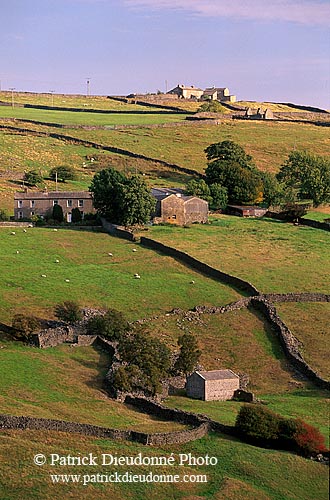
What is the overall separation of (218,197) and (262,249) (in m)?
21.4

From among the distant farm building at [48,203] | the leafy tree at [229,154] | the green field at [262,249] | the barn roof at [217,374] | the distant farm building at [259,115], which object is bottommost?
the barn roof at [217,374]

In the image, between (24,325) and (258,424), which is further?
(24,325)

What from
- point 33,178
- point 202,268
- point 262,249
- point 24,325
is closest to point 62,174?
point 33,178

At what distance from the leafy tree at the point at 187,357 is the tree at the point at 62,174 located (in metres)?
64.1

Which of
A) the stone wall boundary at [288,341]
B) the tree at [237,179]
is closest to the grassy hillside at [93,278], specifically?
the stone wall boundary at [288,341]

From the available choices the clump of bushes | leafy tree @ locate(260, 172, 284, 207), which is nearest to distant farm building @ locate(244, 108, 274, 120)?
leafy tree @ locate(260, 172, 284, 207)

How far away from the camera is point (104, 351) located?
62.5 metres

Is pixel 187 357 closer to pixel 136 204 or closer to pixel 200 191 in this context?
pixel 136 204

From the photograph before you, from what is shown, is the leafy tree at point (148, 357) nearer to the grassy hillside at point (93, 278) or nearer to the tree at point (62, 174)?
the grassy hillside at point (93, 278)

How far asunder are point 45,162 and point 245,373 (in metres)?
77.6

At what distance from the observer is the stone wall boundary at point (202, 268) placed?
7675cm

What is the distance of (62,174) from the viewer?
122 metres

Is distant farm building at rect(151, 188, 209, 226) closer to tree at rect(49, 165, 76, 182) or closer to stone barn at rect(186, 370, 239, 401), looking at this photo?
tree at rect(49, 165, 76, 182)

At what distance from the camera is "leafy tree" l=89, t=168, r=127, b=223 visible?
96.9 metres
